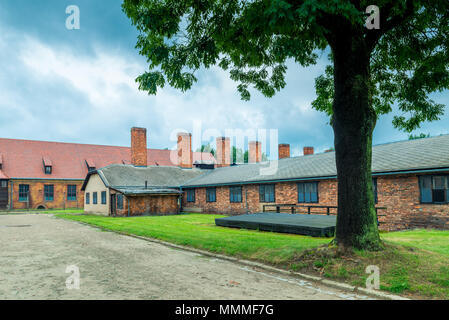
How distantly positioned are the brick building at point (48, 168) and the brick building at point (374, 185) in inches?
509

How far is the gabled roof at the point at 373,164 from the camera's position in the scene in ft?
52.5

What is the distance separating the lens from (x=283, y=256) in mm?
8109

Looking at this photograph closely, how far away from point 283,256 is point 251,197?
18.0 meters

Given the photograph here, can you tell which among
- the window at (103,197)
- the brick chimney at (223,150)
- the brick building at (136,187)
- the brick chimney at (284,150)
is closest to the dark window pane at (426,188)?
the brick building at (136,187)

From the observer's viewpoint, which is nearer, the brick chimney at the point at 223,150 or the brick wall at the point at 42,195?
the brick wall at the point at 42,195

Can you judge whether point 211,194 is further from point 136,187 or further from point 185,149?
point 185,149

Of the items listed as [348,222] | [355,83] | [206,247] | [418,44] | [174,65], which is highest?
[418,44]

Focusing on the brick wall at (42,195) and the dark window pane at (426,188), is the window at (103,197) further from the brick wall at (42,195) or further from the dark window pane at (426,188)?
the dark window pane at (426,188)

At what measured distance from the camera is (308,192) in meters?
21.3

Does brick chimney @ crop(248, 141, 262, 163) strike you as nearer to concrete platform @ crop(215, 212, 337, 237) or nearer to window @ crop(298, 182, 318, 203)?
window @ crop(298, 182, 318, 203)

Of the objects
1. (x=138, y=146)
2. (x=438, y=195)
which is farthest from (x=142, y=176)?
(x=438, y=195)
